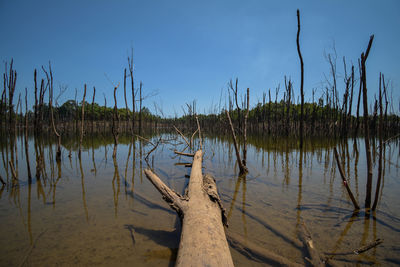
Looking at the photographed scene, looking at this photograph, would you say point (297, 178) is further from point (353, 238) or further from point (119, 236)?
point (119, 236)

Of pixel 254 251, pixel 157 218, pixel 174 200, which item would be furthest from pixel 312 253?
pixel 157 218

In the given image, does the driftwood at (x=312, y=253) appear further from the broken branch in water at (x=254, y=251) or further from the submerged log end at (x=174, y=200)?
the submerged log end at (x=174, y=200)

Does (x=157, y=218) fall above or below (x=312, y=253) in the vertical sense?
below

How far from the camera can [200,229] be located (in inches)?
63.0

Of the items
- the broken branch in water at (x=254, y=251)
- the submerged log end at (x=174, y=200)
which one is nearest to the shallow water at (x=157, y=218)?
the broken branch in water at (x=254, y=251)

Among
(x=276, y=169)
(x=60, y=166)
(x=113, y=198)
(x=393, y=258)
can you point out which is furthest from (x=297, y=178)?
(x=60, y=166)

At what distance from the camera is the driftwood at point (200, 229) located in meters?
1.27

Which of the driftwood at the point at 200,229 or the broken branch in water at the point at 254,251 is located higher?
the driftwood at the point at 200,229

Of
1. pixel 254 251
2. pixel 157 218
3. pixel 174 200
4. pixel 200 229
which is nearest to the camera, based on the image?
pixel 200 229

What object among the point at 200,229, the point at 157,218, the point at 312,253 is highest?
the point at 200,229

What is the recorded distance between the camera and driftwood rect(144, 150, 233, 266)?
4.17 ft

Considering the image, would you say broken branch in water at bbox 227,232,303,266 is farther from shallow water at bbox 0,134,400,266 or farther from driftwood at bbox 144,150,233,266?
driftwood at bbox 144,150,233,266

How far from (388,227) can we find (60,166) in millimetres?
7181

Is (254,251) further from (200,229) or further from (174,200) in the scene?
(174,200)
